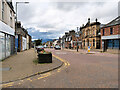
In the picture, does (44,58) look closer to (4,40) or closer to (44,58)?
(44,58)

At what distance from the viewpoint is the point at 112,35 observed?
1024 inches

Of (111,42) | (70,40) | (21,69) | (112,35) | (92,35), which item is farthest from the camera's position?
(70,40)

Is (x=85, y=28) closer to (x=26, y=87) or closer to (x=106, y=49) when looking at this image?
(x=106, y=49)

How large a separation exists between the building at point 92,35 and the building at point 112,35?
7.74 m

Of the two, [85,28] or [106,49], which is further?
[85,28]

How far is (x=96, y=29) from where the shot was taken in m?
37.5

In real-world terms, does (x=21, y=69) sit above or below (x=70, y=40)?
below

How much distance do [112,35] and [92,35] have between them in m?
12.9

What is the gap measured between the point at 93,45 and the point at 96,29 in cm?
554

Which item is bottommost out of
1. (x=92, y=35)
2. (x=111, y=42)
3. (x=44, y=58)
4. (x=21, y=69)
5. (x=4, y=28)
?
(x=21, y=69)

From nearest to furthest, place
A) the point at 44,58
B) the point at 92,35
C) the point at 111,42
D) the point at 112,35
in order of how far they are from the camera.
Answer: the point at 44,58, the point at 112,35, the point at 111,42, the point at 92,35

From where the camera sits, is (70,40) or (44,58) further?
(70,40)

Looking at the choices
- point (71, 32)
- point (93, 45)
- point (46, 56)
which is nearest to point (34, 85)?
point (46, 56)

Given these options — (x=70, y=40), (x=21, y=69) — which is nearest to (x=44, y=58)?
(x=21, y=69)
